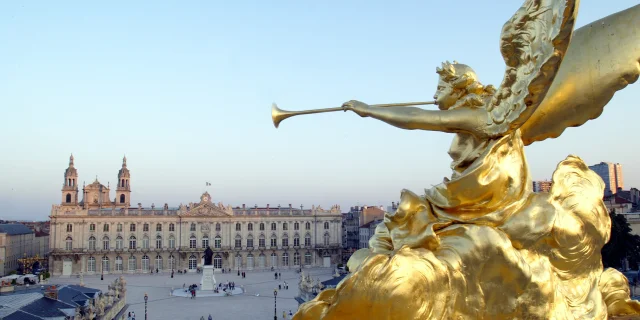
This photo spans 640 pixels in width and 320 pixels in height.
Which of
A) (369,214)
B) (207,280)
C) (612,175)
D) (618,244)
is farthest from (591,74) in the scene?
(369,214)

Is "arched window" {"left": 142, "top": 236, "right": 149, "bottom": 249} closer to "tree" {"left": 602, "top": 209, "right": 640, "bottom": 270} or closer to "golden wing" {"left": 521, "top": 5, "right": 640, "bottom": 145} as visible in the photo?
"tree" {"left": 602, "top": 209, "right": 640, "bottom": 270}

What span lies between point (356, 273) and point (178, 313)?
85.9ft

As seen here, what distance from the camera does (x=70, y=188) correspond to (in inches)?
2768

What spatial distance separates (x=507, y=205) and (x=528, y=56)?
1618 millimetres

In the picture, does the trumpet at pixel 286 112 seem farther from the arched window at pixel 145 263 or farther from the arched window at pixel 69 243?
the arched window at pixel 69 243

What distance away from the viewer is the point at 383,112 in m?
6.51

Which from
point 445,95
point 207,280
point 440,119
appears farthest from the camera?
point 207,280

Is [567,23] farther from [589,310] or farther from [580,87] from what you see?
[589,310]

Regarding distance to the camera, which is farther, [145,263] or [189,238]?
[189,238]

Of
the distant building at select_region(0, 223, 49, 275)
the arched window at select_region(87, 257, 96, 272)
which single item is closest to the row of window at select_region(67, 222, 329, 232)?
the arched window at select_region(87, 257, 96, 272)

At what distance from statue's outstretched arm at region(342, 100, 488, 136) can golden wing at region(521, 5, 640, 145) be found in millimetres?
792

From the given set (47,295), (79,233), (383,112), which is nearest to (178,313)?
(47,295)

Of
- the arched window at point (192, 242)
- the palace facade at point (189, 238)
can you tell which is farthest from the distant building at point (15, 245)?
the arched window at point (192, 242)

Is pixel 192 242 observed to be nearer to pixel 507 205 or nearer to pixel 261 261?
pixel 261 261
